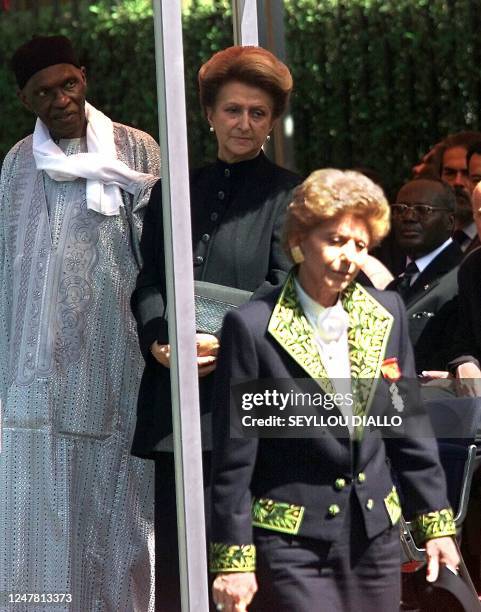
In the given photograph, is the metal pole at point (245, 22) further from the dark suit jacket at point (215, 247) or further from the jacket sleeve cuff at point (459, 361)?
the jacket sleeve cuff at point (459, 361)

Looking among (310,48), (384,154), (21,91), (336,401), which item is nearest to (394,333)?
(336,401)

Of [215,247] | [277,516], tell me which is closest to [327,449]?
[277,516]

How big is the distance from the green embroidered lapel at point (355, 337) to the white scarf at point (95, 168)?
926 millimetres

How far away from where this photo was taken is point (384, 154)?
441 cm

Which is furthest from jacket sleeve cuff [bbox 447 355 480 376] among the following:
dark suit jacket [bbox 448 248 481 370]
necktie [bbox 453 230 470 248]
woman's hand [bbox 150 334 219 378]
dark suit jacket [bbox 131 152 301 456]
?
woman's hand [bbox 150 334 219 378]

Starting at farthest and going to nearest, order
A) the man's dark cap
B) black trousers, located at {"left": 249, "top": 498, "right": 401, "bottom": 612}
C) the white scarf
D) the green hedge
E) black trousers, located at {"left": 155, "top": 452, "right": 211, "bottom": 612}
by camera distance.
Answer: the white scarf → the man's dark cap → black trousers, located at {"left": 155, "top": 452, "right": 211, "bottom": 612} → the green hedge → black trousers, located at {"left": 249, "top": 498, "right": 401, "bottom": 612}

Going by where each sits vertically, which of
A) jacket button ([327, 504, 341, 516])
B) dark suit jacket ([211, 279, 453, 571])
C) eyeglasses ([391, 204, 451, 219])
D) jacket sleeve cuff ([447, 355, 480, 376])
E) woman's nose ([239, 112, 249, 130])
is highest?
woman's nose ([239, 112, 249, 130])

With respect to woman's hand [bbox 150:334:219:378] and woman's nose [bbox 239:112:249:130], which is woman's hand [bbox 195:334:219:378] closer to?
woman's hand [bbox 150:334:219:378]

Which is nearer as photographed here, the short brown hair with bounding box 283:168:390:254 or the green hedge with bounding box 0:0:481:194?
the short brown hair with bounding box 283:168:390:254

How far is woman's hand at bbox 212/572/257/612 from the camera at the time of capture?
3855 millimetres

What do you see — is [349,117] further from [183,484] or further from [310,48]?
[183,484]

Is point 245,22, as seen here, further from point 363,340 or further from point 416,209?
point 363,340

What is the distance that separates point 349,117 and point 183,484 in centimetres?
113

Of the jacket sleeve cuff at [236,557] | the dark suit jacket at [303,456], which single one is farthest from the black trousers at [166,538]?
the jacket sleeve cuff at [236,557]
